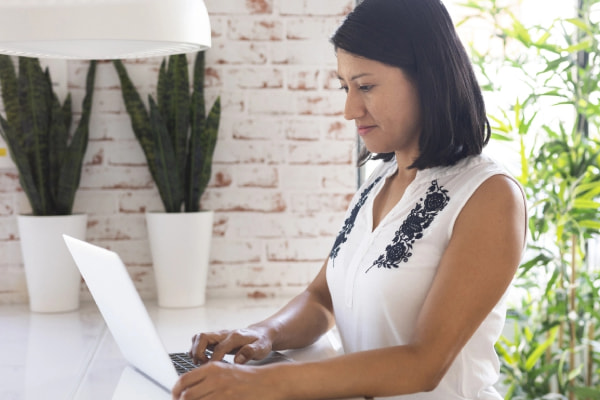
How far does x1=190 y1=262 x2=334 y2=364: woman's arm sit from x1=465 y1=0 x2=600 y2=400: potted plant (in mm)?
1400

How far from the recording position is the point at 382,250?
63.1 inches

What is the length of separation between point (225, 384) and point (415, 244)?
1.62 feet

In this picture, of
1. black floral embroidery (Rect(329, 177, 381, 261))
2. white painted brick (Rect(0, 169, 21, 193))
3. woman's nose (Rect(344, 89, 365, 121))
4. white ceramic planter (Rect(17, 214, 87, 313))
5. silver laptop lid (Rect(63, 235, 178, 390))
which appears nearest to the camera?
silver laptop lid (Rect(63, 235, 178, 390))

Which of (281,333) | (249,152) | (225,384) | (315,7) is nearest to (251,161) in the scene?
(249,152)

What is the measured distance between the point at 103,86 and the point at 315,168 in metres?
0.84

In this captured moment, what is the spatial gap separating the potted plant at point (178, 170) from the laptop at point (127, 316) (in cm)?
111

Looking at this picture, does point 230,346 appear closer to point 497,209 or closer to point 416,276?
point 416,276

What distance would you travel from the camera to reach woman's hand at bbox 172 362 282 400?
1.25 m

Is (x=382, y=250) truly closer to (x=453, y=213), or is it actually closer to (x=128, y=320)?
(x=453, y=213)

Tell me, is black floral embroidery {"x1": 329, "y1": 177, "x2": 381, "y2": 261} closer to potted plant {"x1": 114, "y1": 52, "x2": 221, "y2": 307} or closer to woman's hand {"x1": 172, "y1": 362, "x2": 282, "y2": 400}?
woman's hand {"x1": 172, "y1": 362, "x2": 282, "y2": 400}

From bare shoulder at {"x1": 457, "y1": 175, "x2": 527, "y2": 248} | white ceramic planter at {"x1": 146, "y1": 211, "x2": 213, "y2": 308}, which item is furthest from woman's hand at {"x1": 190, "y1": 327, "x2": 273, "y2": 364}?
white ceramic planter at {"x1": 146, "y1": 211, "x2": 213, "y2": 308}

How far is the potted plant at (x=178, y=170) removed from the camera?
2754 millimetres

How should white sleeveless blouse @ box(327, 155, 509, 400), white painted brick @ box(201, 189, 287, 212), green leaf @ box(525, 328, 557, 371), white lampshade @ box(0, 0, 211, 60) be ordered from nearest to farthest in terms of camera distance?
1. white lampshade @ box(0, 0, 211, 60)
2. white sleeveless blouse @ box(327, 155, 509, 400)
3. white painted brick @ box(201, 189, 287, 212)
4. green leaf @ box(525, 328, 557, 371)

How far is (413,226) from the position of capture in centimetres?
157
